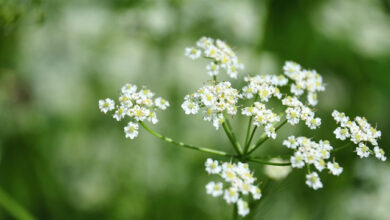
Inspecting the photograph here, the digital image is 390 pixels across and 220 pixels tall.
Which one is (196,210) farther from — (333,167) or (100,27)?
(100,27)

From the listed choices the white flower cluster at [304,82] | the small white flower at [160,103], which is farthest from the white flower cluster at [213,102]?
the white flower cluster at [304,82]

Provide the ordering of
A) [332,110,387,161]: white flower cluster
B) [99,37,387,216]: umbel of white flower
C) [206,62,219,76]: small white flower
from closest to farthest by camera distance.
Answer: [99,37,387,216]: umbel of white flower → [332,110,387,161]: white flower cluster → [206,62,219,76]: small white flower

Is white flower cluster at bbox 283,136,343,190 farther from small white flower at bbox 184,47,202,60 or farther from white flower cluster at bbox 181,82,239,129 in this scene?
small white flower at bbox 184,47,202,60

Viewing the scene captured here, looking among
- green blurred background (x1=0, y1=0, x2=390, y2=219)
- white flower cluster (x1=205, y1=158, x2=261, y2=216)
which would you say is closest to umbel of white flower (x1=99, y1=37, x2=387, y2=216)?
white flower cluster (x1=205, y1=158, x2=261, y2=216)

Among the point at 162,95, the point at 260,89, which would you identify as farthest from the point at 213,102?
the point at 162,95

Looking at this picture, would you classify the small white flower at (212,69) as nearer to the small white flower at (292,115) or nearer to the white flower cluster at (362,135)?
the small white flower at (292,115)
